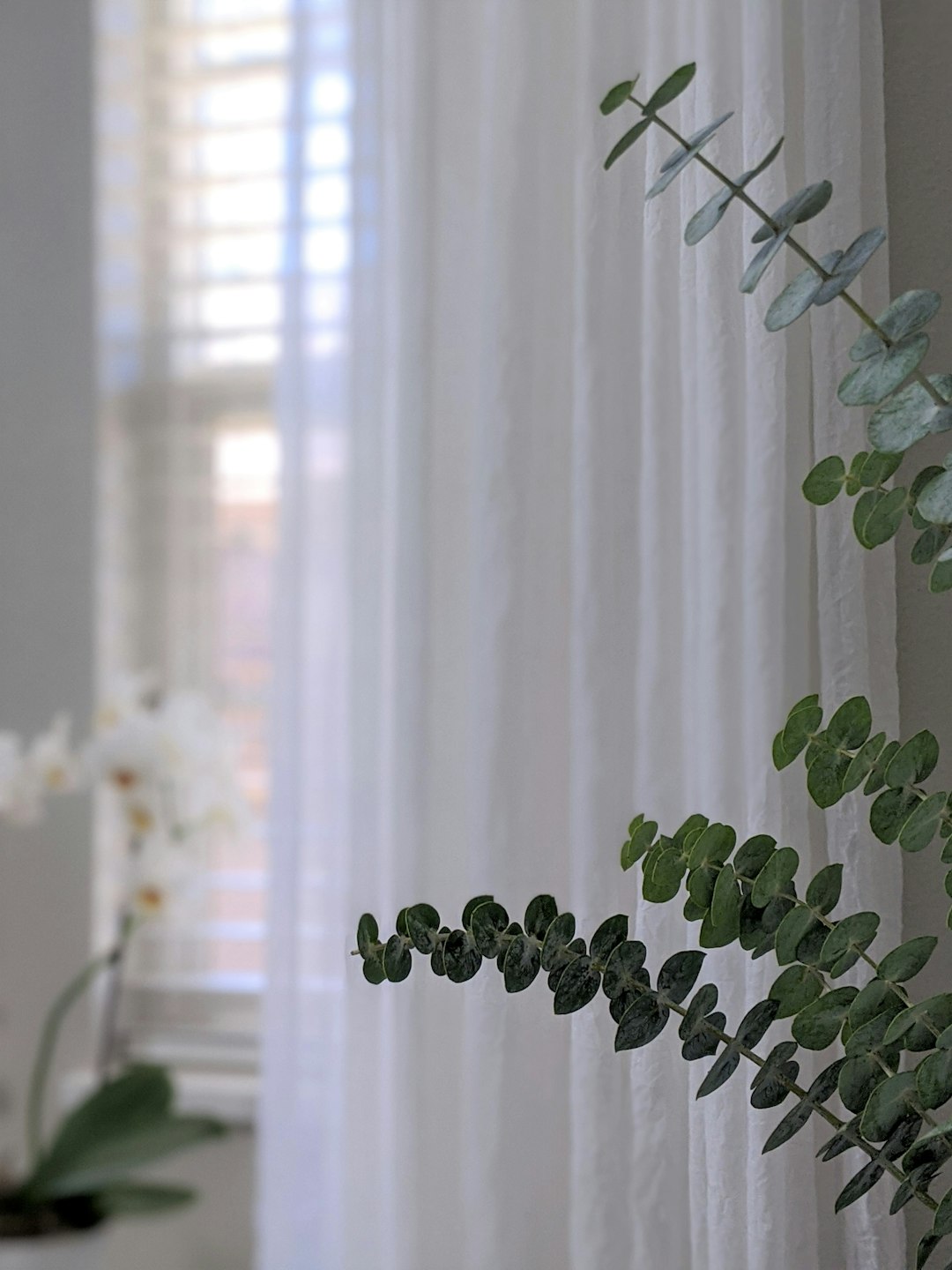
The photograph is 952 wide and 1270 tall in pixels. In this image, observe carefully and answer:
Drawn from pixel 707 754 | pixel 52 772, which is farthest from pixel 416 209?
pixel 52 772

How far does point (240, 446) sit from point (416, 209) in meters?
1.20

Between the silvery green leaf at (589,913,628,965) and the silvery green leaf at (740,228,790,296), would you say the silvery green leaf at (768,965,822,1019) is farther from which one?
the silvery green leaf at (740,228,790,296)

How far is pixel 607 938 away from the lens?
515 mm

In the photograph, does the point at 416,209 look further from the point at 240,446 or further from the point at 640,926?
the point at 240,446

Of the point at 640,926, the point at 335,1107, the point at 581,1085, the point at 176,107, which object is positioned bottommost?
the point at 335,1107

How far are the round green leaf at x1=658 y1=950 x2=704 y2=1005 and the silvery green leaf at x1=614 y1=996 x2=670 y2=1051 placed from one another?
14mm

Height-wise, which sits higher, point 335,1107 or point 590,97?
point 590,97

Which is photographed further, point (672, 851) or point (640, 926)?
point (640, 926)

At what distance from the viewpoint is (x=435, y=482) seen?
3.02ft

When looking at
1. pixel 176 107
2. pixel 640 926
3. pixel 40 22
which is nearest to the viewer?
pixel 640 926

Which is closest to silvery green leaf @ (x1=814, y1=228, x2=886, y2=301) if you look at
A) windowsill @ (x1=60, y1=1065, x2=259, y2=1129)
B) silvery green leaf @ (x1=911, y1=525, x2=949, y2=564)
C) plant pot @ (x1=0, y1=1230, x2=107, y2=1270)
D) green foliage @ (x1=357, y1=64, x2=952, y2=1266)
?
green foliage @ (x1=357, y1=64, x2=952, y2=1266)

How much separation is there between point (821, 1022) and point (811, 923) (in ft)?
0.15

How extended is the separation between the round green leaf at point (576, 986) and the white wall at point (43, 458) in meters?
1.53

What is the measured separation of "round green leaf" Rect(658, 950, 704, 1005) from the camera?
51 cm
